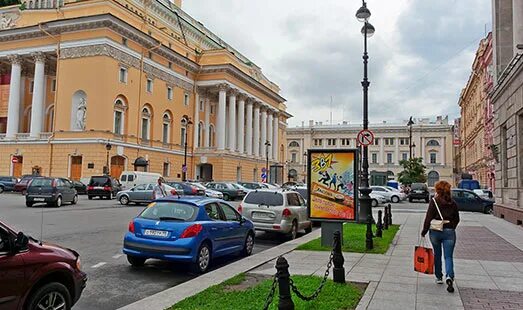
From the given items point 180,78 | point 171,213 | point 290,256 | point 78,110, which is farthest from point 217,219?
point 180,78

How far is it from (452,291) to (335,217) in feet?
15.4

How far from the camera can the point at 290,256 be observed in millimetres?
10703

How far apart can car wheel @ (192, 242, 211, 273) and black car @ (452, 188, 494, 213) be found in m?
26.0

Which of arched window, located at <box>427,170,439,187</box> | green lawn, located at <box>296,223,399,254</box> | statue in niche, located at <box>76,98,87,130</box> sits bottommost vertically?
green lawn, located at <box>296,223,399,254</box>

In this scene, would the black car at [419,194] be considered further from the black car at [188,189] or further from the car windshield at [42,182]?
the car windshield at [42,182]

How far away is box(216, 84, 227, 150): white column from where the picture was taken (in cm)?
6397

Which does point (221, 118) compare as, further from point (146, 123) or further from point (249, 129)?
point (146, 123)

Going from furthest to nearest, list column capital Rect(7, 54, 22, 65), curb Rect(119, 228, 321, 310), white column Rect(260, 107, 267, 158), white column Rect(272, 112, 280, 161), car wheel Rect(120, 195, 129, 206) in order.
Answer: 1. white column Rect(272, 112, 280, 161)
2. white column Rect(260, 107, 267, 158)
3. column capital Rect(7, 54, 22, 65)
4. car wheel Rect(120, 195, 129, 206)
5. curb Rect(119, 228, 321, 310)

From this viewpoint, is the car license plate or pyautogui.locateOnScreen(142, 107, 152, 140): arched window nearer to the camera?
the car license plate

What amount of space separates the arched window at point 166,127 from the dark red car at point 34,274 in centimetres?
5183

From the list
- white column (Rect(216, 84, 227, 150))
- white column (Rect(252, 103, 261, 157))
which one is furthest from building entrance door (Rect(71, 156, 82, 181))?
white column (Rect(252, 103, 261, 157))

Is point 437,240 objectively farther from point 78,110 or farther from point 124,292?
point 78,110

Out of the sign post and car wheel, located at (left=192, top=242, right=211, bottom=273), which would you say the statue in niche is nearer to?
the sign post

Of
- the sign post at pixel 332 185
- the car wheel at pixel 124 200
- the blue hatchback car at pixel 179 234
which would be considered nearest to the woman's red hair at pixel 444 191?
the sign post at pixel 332 185
